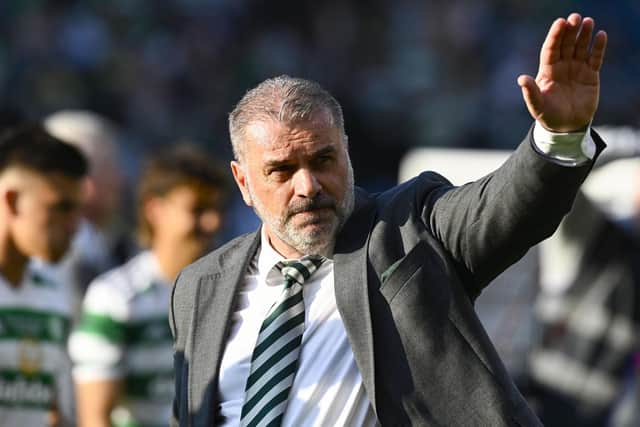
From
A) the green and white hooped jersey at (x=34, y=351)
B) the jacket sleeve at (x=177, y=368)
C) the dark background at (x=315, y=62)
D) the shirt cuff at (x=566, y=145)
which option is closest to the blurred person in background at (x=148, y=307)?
the green and white hooped jersey at (x=34, y=351)

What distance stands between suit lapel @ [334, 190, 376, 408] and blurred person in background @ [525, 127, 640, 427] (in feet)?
15.0

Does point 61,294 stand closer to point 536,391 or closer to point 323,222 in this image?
point 323,222

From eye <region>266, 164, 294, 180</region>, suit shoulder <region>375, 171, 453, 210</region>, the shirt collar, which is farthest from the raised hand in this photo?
the shirt collar

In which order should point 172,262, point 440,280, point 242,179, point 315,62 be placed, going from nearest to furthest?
point 440,280 < point 242,179 < point 172,262 < point 315,62

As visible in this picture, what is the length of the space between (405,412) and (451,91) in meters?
12.8

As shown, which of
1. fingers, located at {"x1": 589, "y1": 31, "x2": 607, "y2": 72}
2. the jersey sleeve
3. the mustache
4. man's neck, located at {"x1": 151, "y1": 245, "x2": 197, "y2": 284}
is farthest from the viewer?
man's neck, located at {"x1": 151, "y1": 245, "x2": 197, "y2": 284}

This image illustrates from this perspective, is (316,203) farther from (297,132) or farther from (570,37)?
(570,37)

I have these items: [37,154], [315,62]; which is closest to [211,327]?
[37,154]

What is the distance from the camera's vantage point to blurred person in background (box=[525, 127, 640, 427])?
8.48 m

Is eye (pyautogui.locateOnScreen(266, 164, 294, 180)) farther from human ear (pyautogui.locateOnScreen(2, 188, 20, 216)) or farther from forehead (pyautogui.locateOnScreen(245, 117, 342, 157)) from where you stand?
human ear (pyautogui.locateOnScreen(2, 188, 20, 216))

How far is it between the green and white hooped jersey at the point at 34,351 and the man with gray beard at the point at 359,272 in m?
1.37

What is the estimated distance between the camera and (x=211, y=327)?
13.7 ft

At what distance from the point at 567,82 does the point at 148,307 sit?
342 centimetres

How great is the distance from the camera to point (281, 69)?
16266 millimetres
